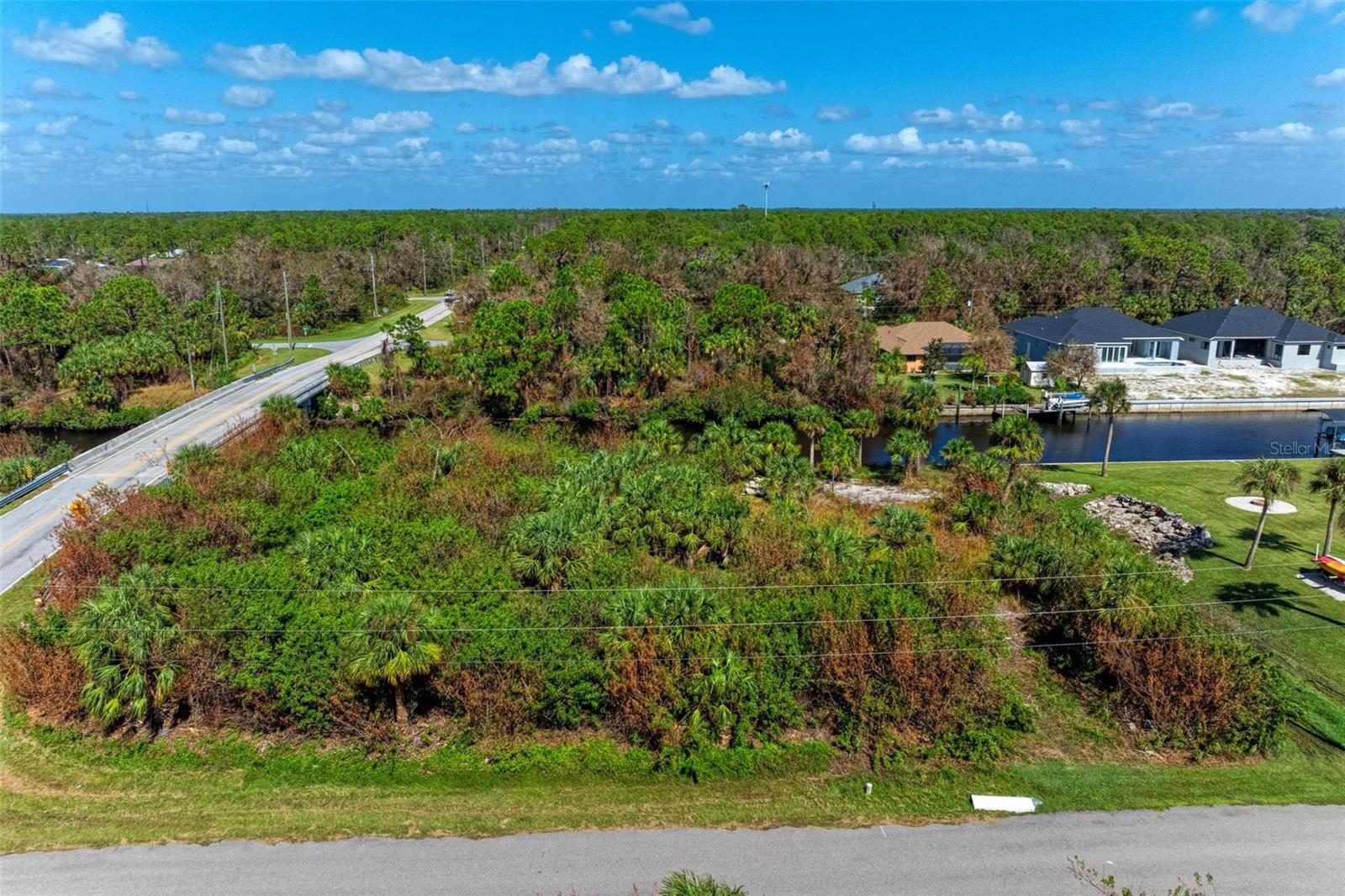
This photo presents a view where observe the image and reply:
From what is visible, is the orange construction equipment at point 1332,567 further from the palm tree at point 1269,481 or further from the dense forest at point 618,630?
the dense forest at point 618,630

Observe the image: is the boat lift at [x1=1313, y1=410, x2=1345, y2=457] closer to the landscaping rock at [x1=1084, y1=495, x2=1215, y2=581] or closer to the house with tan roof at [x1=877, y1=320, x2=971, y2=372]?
the landscaping rock at [x1=1084, y1=495, x2=1215, y2=581]

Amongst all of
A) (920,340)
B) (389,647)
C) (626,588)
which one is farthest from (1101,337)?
(389,647)

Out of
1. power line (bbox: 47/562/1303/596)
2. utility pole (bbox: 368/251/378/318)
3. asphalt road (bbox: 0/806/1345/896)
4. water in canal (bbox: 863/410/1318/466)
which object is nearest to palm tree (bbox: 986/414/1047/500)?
water in canal (bbox: 863/410/1318/466)

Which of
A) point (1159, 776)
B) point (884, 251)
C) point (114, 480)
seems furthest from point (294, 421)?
point (884, 251)

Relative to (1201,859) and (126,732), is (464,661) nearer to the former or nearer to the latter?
(126,732)

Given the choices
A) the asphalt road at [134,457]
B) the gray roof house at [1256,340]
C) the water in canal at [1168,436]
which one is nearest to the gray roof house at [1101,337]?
the gray roof house at [1256,340]

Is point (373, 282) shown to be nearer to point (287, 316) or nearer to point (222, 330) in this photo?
point (287, 316)
